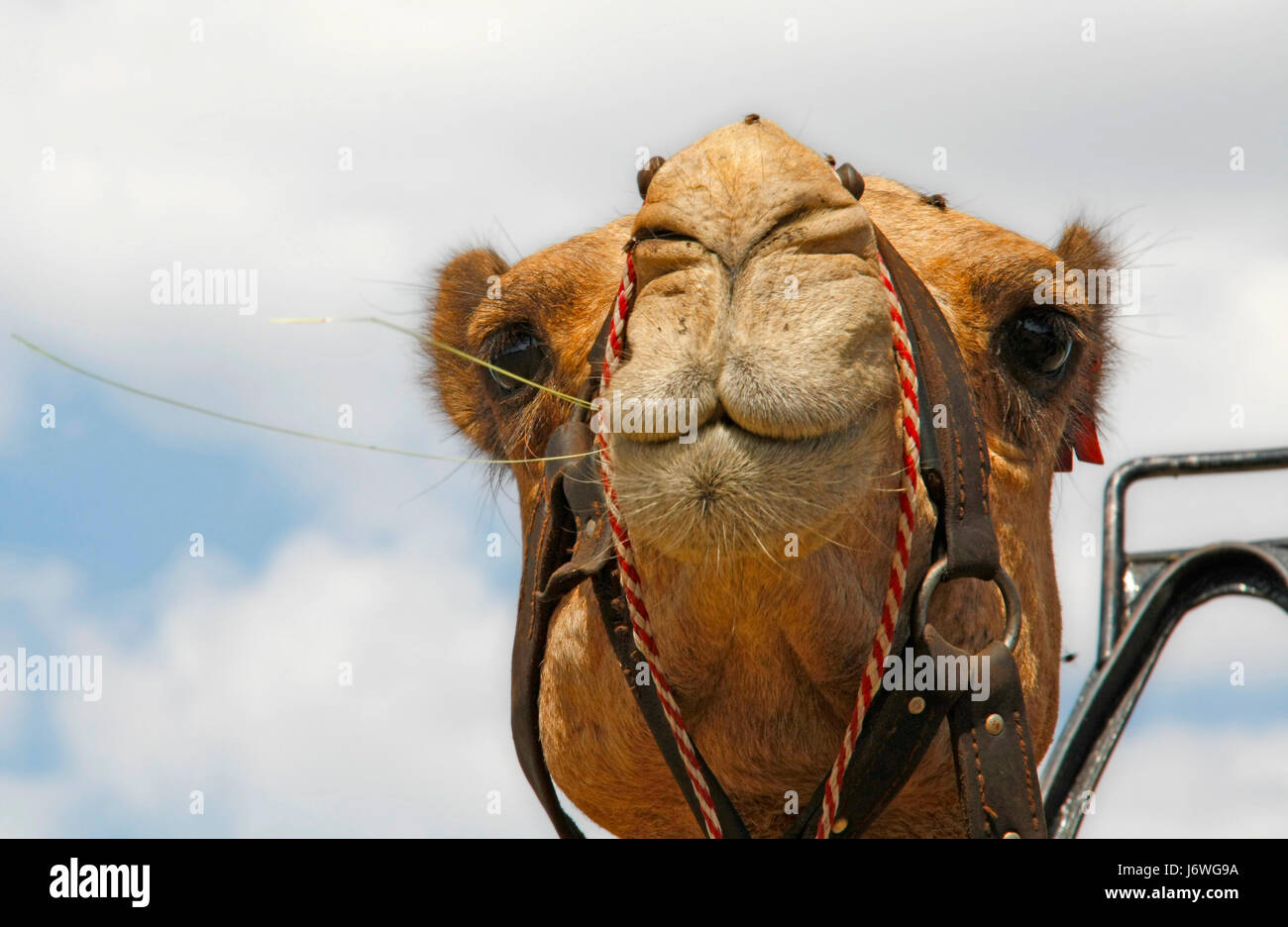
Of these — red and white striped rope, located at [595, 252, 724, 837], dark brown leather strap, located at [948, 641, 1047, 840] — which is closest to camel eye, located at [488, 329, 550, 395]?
red and white striped rope, located at [595, 252, 724, 837]

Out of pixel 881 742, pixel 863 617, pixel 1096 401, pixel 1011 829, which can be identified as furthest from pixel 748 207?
pixel 1096 401

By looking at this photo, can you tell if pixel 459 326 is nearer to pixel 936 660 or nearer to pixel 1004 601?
pixel 1004 601

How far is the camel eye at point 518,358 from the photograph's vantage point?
4.37 metres

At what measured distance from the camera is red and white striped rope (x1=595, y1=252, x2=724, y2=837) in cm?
332

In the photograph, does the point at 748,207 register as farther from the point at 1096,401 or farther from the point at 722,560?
the point at 1096,401

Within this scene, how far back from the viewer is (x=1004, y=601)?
143 inches

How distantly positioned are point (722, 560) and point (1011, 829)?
1.02 m

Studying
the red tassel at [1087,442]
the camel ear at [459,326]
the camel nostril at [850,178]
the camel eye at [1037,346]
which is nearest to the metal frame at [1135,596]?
the red tassel at [1087,442]

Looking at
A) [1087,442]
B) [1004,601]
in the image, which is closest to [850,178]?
[1004,601]

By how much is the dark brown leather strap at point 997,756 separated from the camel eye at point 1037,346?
1090 mm

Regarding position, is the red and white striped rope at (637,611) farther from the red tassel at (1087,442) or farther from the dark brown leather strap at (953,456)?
the red tassel at (1087,442)

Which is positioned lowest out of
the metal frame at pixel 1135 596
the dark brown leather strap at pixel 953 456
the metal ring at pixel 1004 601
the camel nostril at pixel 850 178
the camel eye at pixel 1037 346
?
the metal frame at pixel 1135 596
